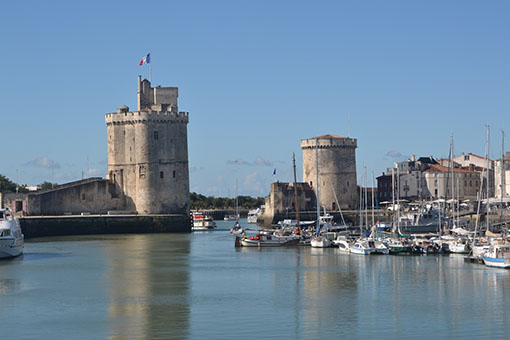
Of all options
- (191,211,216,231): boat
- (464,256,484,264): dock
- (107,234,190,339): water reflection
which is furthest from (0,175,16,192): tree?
(464,256,484,264): dock

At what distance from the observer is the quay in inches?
2371

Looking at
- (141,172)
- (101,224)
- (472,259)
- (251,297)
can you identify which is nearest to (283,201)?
(141,172)

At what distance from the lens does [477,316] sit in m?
24.6

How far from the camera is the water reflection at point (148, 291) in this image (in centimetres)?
2336

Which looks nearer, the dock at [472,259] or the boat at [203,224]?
the dock at [472,259]

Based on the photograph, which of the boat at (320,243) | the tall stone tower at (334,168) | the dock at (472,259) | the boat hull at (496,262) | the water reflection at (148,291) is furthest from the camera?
the tall stone tower at (334,168)

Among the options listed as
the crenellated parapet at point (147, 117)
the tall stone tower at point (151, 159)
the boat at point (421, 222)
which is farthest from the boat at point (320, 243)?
the crenellated parapet at point (147, 117)

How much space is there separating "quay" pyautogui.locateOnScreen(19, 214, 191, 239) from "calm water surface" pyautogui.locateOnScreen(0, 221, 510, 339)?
52.3 feet

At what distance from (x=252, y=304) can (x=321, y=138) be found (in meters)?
49.8

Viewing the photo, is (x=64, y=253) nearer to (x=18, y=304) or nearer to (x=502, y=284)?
(x=18, y=304)

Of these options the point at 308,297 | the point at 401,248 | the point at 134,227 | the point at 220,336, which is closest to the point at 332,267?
the point at 401,248

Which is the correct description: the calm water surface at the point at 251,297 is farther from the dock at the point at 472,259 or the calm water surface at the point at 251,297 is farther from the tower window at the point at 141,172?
the tower window at the point at 141,172

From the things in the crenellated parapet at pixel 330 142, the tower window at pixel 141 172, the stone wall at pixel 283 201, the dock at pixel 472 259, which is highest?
the crenellated parapet at pixel 330 142

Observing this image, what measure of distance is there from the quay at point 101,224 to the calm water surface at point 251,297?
15.9 metres
